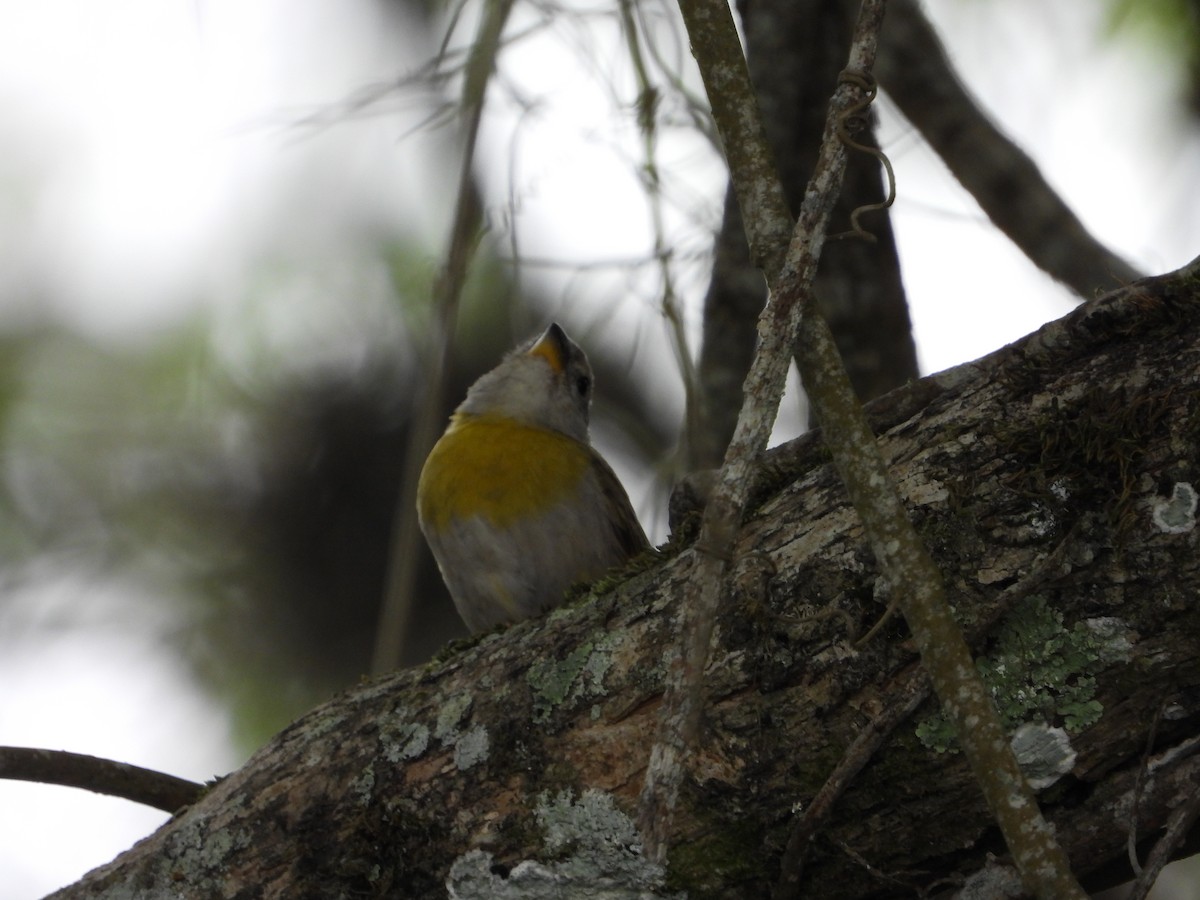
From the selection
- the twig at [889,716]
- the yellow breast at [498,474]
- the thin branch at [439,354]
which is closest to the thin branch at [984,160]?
the thin branch at [439,354]

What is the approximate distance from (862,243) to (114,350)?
9.21 ft

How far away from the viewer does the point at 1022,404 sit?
2.09 meters

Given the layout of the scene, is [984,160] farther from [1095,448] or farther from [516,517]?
[1095,448]

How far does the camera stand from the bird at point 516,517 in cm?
396

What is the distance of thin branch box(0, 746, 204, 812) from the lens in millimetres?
2822

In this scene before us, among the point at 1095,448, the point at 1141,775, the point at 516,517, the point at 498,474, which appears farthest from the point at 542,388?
the point at 1141,775

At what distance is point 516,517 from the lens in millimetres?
4012

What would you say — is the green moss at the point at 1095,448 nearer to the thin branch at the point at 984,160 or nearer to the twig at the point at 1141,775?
the twig at the point at 1141,775

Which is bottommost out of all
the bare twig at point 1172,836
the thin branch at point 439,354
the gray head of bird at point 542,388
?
the bare twig at point 1172,836

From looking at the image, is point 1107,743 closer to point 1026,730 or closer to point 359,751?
point 1026,730

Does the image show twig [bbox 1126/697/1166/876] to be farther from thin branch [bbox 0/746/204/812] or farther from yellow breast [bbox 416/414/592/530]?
yellow breast [bbox 416/414/592/530]

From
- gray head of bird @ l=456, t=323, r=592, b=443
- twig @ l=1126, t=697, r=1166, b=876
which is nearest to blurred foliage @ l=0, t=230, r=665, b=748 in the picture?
gray head of bird @ l=456, t=323, r=592, b=443

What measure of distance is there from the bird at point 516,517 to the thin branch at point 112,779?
1161 millimetres

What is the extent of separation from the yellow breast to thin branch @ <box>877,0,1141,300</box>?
1457mm
